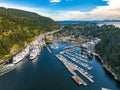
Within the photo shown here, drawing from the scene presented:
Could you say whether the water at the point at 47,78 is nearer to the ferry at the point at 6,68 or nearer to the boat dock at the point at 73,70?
the boat dock at the point at 73,70

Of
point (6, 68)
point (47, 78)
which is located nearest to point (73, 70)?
point (47, 78)

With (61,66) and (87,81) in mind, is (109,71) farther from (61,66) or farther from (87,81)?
(61,66)

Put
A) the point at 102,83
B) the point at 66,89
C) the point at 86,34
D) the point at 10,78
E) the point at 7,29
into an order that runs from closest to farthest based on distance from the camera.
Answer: the point at 66,89, the point at 102,83, the point at 10,78, the point at 7,29, the point at 86,34

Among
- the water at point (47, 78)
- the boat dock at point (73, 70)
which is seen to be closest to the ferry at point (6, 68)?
the water at point (47, 78)

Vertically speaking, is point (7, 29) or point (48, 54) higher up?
→ point (7, 29)

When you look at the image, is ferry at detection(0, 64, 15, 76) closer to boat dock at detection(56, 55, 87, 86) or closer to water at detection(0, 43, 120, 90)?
water at detection(0, 43, 120, 90)

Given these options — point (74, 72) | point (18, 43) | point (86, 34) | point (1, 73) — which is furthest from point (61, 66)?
point (86, 34)

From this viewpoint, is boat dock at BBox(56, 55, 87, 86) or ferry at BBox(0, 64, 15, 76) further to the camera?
ferry at BBox(0, 64, 15, 76)

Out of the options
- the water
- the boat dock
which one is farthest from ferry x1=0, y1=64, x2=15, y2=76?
the boat dock

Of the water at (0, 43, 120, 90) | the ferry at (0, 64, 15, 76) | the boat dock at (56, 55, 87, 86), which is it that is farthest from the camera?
the ferry at (0, 64, 15, 76)
